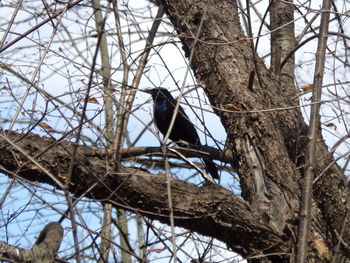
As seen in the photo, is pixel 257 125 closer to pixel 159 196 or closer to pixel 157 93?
pixel 157 93

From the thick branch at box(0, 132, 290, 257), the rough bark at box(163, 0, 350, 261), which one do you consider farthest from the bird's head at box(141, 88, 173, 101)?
the thick branch at box(0, 132, 290, 257)

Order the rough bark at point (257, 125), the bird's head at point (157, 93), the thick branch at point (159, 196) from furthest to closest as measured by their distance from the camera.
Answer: the bird's head at point (157, 93), the rough bark at point (257, 125), the thick branch at point (159, 196)

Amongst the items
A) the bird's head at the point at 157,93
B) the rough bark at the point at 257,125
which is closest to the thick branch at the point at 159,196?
the rough bark at the point at 257,125

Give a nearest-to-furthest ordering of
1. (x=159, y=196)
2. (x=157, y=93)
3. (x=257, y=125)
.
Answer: (x=159, y=196) < (x=257, y=125) < (x=157, y=93)

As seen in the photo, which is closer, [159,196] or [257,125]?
[159,196]

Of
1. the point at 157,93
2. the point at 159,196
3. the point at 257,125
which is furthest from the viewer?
the point at 157,93

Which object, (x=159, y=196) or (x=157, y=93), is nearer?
(x=159, y=196)

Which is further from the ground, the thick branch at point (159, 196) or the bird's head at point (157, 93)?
Result: the bird's head at point (157, 93)

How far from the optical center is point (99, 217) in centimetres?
495

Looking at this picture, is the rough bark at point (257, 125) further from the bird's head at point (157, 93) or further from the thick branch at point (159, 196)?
the bird's head at point (157, 93)

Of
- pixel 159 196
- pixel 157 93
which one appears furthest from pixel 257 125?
pixel 159 196

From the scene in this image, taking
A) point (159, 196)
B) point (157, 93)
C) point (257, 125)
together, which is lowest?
point (159, 196)

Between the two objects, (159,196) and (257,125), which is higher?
(257,125)

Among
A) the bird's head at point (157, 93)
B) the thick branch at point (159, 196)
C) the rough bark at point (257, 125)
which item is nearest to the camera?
the thick branch at point (159, 196)
